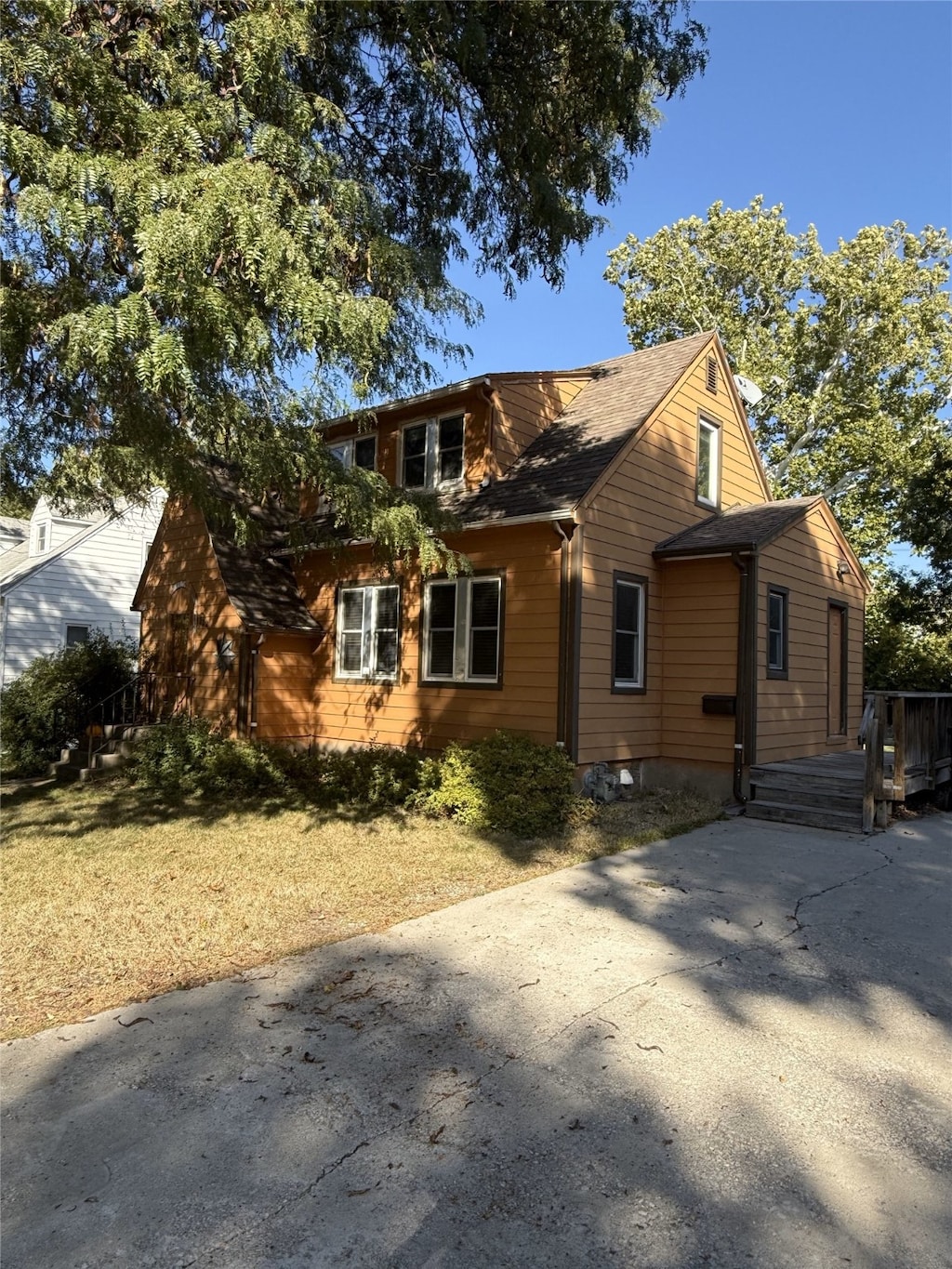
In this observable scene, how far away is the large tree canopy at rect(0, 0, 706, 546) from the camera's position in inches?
230

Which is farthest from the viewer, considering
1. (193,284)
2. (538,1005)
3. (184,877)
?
(184,877)

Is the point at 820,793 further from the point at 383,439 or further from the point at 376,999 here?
the point at 383,439

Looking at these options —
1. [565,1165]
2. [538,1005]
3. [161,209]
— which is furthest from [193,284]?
[565,1165]

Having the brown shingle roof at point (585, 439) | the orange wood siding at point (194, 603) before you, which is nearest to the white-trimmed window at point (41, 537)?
the orange wood siding at point (194, 603)

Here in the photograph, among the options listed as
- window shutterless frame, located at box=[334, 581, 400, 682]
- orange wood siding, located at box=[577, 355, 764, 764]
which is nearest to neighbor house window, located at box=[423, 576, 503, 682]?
window shutterless frame, located at box=[334, 581, 400, 682]

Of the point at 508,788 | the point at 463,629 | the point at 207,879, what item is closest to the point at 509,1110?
the point at 207,879

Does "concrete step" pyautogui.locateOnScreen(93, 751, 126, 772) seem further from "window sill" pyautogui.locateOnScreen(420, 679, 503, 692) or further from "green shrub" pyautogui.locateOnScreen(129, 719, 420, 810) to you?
"window sill" pyautogui.locateOnScreen(420, 679, 503, 692)

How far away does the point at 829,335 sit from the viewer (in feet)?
83.3

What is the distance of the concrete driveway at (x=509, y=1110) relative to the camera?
2.65 metres

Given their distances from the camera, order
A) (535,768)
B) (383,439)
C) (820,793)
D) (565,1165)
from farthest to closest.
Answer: (383,439) < (820,793) < (535,768) < (565,1165)

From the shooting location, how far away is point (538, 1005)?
451 centimetres

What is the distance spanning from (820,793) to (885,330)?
19998 mm

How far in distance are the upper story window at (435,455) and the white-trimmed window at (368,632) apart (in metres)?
1.90

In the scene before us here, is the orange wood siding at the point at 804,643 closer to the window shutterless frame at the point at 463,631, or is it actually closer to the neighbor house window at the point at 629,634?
the neighbor house window at the point at 629,634
